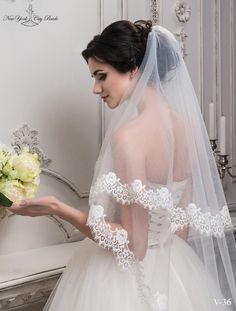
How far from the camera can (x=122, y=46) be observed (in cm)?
142

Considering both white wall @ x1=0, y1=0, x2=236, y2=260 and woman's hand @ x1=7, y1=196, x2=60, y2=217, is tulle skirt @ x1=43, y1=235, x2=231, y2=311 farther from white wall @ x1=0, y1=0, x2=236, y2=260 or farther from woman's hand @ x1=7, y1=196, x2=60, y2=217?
white wall @ x1=0, y1=0, x2=236, y2=260

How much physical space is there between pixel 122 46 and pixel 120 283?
66cm

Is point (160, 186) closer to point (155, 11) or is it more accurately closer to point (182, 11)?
point (155, 11)

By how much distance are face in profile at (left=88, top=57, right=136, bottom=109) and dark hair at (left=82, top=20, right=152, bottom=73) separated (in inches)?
0.6

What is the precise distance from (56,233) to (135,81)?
30.3 inches

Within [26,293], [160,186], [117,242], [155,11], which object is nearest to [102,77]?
[160,186]

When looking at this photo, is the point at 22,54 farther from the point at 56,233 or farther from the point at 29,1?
the point at 56,233

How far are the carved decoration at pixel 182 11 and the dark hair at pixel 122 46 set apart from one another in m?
0.86

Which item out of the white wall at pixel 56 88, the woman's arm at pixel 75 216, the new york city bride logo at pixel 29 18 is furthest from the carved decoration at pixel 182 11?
the woman's arm at pixel 75 216

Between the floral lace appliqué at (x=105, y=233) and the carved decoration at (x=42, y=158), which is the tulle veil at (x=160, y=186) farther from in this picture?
the carved decoration at (x=42, y=158)

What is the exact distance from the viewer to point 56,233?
6.27ft

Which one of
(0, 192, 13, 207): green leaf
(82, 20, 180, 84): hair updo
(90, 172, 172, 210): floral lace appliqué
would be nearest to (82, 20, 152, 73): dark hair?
(82, 20, 180, 84): hair updo

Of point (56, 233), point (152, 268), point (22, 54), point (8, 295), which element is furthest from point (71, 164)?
point (152, 268)

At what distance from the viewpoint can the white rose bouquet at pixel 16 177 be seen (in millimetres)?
1156
